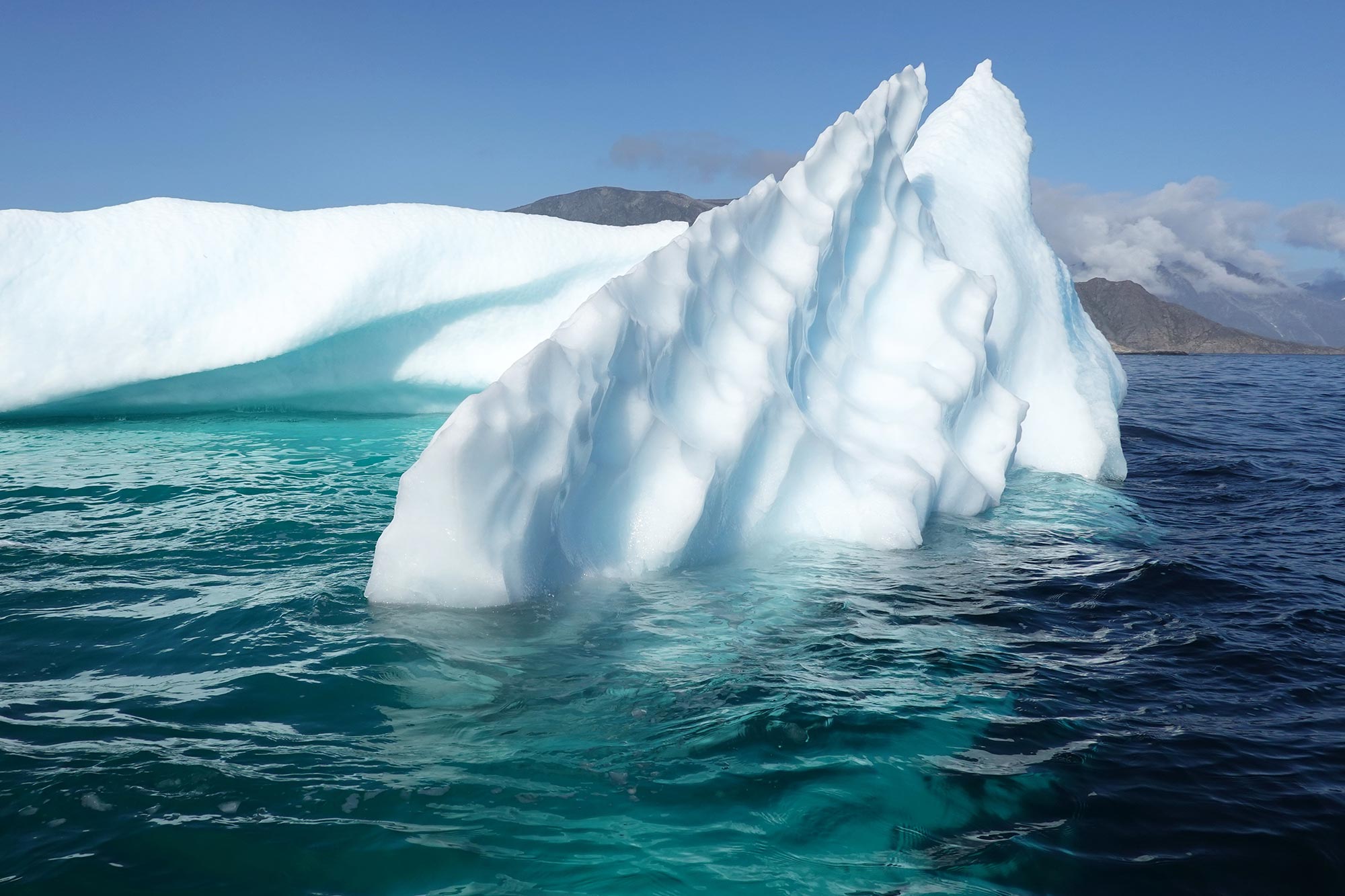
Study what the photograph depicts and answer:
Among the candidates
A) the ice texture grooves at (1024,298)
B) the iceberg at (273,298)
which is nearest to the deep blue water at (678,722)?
the ice texture grooves at (1024,298)

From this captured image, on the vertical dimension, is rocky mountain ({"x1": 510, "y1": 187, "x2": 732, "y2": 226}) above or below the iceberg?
above

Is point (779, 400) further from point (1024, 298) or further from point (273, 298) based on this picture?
point (273, 298)

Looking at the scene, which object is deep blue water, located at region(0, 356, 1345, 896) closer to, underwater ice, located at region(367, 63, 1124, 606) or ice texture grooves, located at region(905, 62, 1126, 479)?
underwater ice, located at region(367, 63, 1124, 606)

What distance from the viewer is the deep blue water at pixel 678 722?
2314 mm

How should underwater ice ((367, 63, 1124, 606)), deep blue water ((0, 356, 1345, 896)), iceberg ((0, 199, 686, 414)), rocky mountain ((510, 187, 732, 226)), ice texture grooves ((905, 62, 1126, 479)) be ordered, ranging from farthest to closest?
rocky mountain ((510, 187, 732, 226)) → iceberg ((0, 199, 686, 414)) → ice texture grooves ((905, 62, 1126, 479)) → underwater ice ((367, 63, 1124, 606)) → deep blue water ((0, 356, 1345, 896))

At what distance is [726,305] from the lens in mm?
5258

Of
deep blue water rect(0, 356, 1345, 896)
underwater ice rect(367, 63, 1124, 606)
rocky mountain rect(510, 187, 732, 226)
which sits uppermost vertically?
rocky mountain rect(510, 187, 732, 226)

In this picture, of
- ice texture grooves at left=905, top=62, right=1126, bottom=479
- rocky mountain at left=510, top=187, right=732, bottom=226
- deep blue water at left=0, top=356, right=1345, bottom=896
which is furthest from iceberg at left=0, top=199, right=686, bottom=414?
rocky mountain at left=510, top=187, right=732, bottom=226

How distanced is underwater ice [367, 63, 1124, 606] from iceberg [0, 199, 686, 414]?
436cm

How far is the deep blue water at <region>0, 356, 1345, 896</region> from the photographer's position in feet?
7.59

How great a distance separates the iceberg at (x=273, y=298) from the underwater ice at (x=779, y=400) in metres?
4.36

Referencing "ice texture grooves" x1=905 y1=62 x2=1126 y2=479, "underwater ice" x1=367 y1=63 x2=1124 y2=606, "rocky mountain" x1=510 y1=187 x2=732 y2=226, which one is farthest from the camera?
"rocky mountain" x1=510 y1=187 x2=732 y2=226

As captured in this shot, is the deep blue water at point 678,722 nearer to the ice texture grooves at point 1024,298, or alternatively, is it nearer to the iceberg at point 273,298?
the ice texture grooves at point 1024,298

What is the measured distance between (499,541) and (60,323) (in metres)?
7.28
